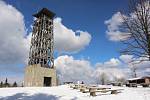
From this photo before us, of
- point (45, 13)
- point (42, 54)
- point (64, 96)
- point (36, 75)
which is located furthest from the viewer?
point (45, 13)

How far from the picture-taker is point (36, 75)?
41719 millimetres

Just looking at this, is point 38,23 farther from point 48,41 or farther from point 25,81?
point 25,81

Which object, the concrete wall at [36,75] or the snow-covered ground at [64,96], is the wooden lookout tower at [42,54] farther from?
the snow-covered ground at [64,96]

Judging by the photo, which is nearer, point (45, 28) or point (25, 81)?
point (25, 81)

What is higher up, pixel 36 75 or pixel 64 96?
pixel 36 75

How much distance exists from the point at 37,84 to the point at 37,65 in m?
4.06

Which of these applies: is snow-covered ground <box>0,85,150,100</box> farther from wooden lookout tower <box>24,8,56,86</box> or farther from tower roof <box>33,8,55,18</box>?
tower roof <box>33,8,55,18</box>

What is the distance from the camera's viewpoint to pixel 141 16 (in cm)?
1098

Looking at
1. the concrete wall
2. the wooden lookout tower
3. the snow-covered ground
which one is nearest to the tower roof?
the wooden lookout tower

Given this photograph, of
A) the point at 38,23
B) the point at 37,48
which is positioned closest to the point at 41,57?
the point at 37,48

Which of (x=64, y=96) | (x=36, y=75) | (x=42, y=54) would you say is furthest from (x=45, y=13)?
(x=64, y=96)

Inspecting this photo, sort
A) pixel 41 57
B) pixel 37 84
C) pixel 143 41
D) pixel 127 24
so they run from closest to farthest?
1. pixel 143 41
2. pixel 127 24
3. pixel 37 84
4. pixel 41 57

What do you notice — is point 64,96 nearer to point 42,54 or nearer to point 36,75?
point 36,75

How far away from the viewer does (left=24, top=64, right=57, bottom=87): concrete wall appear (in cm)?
4181
